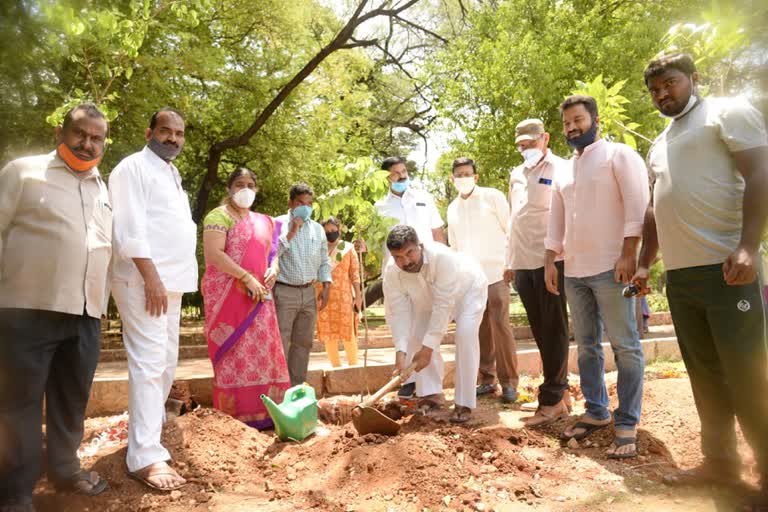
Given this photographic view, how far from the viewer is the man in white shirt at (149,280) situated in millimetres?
3332

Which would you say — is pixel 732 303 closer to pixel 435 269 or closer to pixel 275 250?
pixel 435 269

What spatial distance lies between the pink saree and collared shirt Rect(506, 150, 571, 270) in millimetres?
2023

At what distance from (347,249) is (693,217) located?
4.75 meters

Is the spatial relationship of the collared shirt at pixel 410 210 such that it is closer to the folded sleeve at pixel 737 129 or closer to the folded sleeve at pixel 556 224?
the folded sleeve at pixel 556 224

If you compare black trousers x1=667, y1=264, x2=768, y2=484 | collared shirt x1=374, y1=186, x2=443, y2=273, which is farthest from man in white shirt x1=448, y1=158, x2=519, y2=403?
black trousers x1=667, y1=264, x2=768, y2=484

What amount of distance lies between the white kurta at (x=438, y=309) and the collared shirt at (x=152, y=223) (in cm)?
164

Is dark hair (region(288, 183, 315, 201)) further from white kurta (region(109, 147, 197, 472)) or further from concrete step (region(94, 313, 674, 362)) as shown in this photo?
concrete step (region(94, 313, 674, 362))

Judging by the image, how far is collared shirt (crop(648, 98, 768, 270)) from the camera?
287cm

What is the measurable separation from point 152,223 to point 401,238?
163 centimetres

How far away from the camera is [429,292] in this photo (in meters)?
4.79

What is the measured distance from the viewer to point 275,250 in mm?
4977

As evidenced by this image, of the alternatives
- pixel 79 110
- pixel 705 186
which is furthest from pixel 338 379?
pixel 705 186

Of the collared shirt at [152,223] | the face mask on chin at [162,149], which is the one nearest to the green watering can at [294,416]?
the collared shirt at [152,223]

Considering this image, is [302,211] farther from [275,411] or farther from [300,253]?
[275,411]
